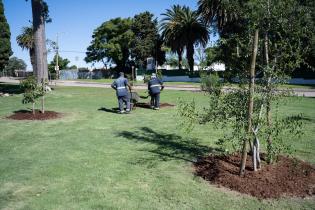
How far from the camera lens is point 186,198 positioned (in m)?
5.86

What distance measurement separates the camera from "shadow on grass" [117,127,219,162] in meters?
8.35

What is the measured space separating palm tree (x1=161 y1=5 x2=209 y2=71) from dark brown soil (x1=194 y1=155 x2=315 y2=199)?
4352cm

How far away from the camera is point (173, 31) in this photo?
53375 mm

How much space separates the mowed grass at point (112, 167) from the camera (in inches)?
225

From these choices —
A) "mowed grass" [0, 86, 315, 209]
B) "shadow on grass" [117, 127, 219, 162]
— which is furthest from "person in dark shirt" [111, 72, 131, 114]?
"shadow on grass" [117, 127, 219, 162]

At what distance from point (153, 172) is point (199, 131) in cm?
431

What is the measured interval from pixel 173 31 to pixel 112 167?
4765 cm

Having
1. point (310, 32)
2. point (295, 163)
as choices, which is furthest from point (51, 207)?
point (310, 32)

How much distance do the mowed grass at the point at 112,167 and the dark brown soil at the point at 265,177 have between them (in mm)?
212

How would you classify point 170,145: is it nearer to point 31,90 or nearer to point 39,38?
point 31,90

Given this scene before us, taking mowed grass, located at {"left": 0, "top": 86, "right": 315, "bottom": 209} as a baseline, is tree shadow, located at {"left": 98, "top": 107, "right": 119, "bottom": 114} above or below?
above

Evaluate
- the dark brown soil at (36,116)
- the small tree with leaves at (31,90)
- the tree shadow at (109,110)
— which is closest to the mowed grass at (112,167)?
the dark brown soil at (36,116)

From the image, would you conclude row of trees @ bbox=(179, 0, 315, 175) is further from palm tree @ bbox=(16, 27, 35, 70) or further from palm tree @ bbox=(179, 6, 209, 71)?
palm tree @ bbox=(16, 27, 35, 70)

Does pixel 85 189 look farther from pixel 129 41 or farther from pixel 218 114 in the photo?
pixel 129 41
